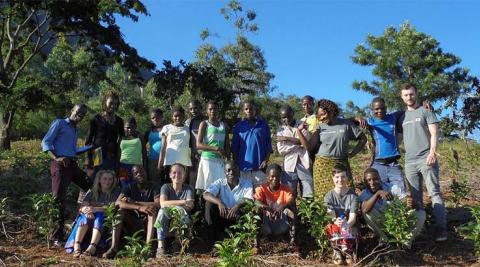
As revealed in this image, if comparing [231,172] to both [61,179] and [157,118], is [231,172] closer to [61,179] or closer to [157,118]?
[157,118]

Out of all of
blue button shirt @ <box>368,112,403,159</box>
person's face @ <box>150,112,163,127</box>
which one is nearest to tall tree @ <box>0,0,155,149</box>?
person's face @ <box>150,112,163,127</box>

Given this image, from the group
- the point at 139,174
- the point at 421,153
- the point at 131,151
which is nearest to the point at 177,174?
the point at 139,174

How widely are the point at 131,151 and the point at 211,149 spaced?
1121mm

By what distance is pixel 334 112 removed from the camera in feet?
18.7

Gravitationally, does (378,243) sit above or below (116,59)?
below

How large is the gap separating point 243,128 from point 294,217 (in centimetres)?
132

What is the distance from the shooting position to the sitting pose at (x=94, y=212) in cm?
526

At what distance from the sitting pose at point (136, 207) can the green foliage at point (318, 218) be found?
1633mm

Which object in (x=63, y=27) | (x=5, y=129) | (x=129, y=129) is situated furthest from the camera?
(x=5, y=129)

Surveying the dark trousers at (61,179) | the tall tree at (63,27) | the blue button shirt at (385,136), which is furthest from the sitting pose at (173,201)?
the tall tree at (63,27)

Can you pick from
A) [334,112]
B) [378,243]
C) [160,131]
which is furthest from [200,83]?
[378,243]

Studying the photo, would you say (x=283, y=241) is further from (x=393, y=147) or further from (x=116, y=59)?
(x=116, y=59)

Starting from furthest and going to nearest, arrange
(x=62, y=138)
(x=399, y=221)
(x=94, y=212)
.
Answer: (x=62, y=138) → (x=94, y=212) → (x=399, y=221)

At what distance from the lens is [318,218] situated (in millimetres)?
5035
